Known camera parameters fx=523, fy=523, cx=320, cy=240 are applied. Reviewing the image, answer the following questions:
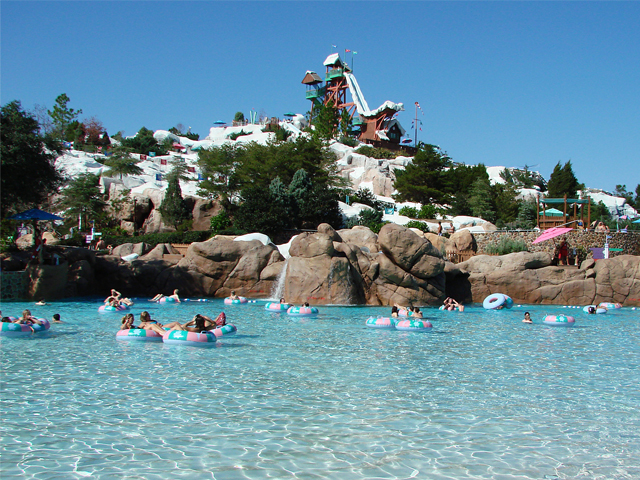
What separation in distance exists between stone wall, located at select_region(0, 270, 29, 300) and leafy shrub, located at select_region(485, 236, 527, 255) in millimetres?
22340

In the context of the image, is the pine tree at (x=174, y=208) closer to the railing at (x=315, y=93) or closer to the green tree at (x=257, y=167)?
the green tree at (x=257, y=167)

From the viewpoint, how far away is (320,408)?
756 centimetres

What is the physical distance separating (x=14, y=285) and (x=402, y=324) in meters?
15.2

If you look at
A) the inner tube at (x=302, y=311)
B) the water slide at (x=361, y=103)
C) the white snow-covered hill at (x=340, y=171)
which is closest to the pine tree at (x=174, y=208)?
the white snow-covered hill at (x=340, y=171)

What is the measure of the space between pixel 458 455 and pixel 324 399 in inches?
100

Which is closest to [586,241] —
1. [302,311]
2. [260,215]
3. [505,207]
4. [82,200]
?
[505,207]

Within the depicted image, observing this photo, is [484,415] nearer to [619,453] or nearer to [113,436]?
[619,453]

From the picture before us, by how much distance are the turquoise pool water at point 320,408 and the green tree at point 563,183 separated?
176ft

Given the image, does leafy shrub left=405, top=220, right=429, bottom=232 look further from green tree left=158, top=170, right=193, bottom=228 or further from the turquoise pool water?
the turquoise pool water

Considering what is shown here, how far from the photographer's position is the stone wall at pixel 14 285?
2012 cm

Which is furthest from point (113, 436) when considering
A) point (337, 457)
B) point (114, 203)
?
point (114, 203)

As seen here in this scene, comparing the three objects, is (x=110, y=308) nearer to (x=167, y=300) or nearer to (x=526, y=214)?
(x=167, y=300)

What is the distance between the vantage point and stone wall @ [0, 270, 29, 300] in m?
20.1

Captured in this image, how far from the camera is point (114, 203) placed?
3725cm
